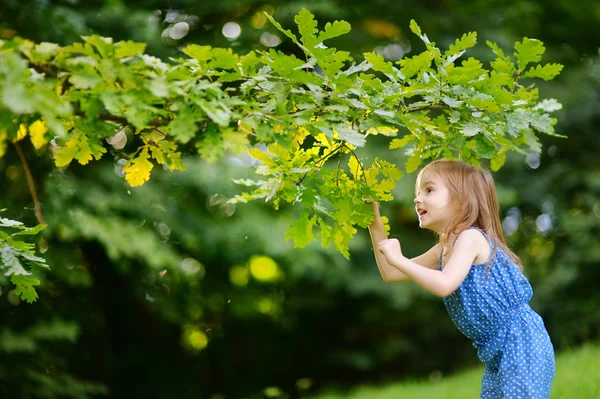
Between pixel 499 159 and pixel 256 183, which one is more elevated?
pixel 499 159

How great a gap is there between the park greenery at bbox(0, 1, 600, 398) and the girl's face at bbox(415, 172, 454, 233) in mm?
151

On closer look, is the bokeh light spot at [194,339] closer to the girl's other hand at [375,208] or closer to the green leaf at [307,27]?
the girl's other hand at [375,208]

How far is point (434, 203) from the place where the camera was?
108 inches

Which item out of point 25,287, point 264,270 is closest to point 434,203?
point 25,287

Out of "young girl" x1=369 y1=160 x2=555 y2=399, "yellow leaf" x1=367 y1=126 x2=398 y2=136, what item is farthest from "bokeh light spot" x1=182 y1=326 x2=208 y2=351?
"yellow leaf" x1=367 y1=126 x2=398 y2=136

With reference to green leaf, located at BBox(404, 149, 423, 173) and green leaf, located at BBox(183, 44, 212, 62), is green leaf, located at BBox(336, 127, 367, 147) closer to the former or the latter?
green leaf, located at BBox(183, 44, 212, 62)

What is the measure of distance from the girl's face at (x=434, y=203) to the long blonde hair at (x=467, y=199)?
0.07ft

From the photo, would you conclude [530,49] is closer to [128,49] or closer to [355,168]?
[355,168]

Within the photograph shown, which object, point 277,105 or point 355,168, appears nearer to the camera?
→ point 277,105

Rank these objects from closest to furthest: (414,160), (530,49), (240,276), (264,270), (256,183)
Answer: (530,49), (256,183), (414,160), (240,276), (264,270)

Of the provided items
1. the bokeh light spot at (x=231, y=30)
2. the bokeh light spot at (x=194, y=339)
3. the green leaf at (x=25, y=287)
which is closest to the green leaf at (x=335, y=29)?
the green leaf at (x=25, y=287)

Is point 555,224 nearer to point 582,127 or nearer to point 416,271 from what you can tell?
point 582,127

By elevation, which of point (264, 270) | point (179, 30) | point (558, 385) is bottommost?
point (264, 270)

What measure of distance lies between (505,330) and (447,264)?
39 centimetres
